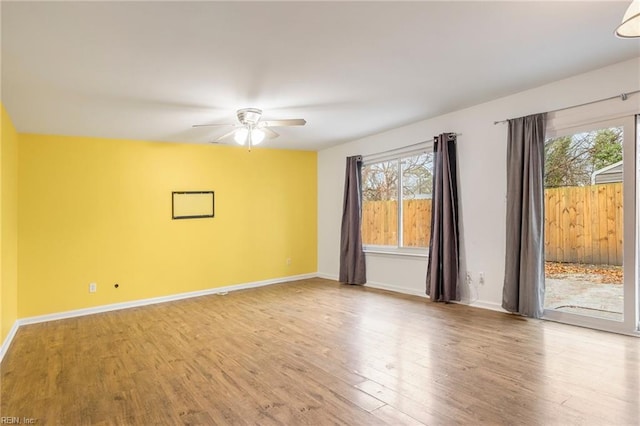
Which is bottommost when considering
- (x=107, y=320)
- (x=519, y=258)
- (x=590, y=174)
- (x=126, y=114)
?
(x=107, y=320)

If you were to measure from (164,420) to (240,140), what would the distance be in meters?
2.82

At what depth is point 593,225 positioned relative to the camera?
3.57 meters

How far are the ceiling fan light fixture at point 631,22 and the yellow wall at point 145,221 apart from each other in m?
5.28

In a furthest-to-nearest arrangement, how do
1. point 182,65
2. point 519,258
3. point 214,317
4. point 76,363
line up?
1. point 214,317
2. point 519,258
3. point 76,363
4. point 182,65

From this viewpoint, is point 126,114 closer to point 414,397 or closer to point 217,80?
point 217,80

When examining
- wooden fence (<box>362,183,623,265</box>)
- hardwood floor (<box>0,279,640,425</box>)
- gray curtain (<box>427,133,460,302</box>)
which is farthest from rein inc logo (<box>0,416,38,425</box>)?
wooden fence (<box>362,183,623,265</box>)

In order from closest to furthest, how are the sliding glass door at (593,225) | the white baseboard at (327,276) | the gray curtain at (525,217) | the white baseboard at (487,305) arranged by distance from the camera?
the sliding glass door at (593,225) → the gray curtain at (525,217) → the white baseboard at (487,305) → the white baseboard at (327,276)

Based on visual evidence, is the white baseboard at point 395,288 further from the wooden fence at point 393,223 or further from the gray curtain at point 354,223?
the wooden fence at point 393,223

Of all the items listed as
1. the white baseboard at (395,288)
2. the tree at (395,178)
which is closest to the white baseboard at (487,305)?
the white baseboard at (395,288)

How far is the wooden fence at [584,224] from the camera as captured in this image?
340 cm

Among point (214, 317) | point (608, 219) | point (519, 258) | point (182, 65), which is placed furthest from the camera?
point (214, 317)

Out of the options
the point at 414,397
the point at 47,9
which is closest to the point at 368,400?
the point at 414,397

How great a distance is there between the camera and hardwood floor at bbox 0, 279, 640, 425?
7.10 feet

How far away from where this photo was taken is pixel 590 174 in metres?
3.60
